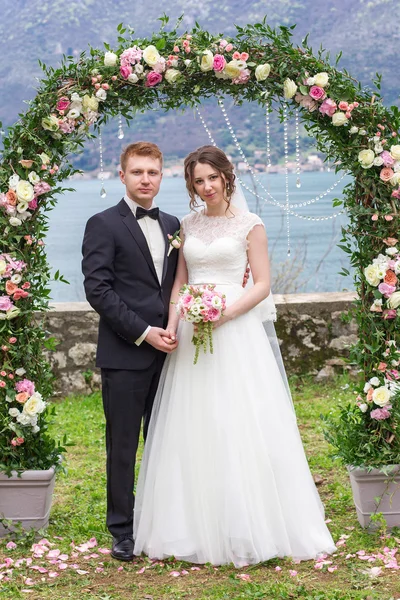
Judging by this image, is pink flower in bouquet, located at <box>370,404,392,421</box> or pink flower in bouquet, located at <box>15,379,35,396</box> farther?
pink flower in bouquet, located at <box>15,379,35,396</box>

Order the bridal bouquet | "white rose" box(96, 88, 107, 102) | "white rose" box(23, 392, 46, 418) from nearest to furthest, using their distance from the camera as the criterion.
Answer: the bridal bouquet → "white rose" box(96, 88, 107, 102) → "white rose" box(23, 392, 46, 418)

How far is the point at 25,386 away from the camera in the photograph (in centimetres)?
482

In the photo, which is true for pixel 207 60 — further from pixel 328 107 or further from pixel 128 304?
pixel 128 304

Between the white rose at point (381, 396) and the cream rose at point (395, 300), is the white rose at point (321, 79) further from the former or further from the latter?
the white rose at point (381, 396)

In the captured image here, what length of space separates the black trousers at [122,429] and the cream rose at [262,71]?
1669mm

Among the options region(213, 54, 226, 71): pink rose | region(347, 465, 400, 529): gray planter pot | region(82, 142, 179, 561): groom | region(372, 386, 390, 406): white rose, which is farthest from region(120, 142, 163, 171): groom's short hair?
region(347, 465, 400, 529): gray planter pot

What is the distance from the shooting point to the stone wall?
7.67m

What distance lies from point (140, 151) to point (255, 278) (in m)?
0.93

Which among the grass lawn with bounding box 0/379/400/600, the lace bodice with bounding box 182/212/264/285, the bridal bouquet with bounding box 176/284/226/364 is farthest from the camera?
the lace bodice with bounding box 182/212/264/285

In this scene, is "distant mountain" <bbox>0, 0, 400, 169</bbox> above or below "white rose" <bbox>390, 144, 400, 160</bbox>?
above

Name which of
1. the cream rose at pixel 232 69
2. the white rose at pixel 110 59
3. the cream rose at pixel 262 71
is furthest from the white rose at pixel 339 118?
the white rose at pixel 110 59

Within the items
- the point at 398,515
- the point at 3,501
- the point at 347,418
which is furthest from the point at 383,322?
the point at 3,501

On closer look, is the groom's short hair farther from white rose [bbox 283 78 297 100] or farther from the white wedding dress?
white rose [bbox 283 78 297 100]

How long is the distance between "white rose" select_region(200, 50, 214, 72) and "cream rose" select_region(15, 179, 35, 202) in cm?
119
